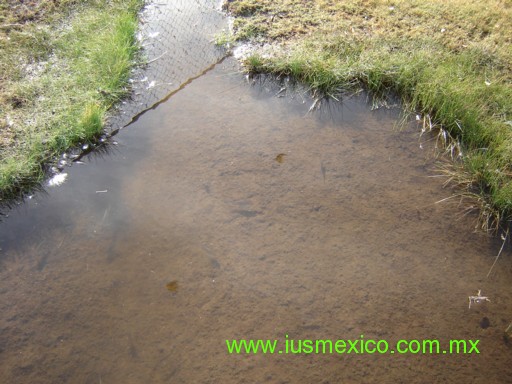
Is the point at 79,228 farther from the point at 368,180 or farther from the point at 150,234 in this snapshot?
the point at 368,180

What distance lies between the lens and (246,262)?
2.49 metres

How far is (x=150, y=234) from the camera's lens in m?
2.64

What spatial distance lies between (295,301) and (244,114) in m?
1.58

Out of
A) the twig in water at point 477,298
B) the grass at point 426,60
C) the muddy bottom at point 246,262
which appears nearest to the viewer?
the muddy bottom at point 246,262

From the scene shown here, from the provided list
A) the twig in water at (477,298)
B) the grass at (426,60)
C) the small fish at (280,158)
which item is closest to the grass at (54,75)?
the grass at (426,60)

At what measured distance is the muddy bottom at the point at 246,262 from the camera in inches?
84.7

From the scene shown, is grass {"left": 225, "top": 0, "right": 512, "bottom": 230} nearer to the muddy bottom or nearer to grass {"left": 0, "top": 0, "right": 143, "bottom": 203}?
the muddy bottom

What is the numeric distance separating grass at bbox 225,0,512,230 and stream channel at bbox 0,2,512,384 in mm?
252

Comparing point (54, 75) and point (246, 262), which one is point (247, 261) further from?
point (54, 75)

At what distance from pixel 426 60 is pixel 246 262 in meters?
2.31

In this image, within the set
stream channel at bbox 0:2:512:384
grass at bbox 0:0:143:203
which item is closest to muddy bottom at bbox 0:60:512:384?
stream channel at bbox 0:2:512:384

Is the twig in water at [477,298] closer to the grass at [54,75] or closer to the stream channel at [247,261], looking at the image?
the stream channel at [247,261]

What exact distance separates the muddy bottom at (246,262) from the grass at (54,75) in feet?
0.89

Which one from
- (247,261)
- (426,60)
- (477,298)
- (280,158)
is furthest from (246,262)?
(426,60)
